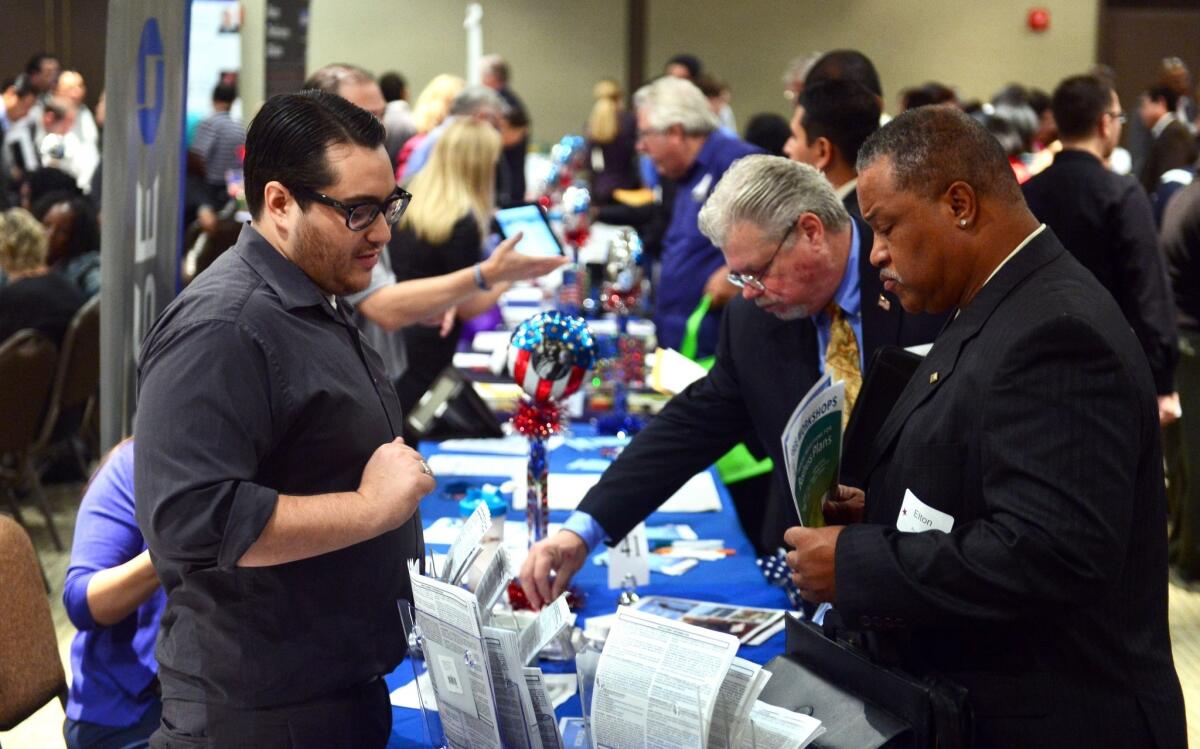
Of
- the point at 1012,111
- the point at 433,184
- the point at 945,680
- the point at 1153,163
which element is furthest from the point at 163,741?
the point at 1012,111

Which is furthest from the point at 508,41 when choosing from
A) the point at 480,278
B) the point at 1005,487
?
the point at 1005,487

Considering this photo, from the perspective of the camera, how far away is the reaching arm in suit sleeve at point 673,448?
2.43m

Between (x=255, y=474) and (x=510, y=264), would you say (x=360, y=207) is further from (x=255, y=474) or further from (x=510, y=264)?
(x=510, y=264)

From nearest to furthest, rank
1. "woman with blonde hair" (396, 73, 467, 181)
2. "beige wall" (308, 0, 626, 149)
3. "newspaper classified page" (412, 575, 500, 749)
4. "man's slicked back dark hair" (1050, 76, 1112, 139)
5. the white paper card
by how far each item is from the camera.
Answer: "newspaper classified page" (412, 575, 500, 749) → the white paper card → "man's slicked back dark hair" (1050, 76, 1112, 139) → "woman with blonde hair" (396, 73, 467, 181) → "beige wall" (308, 0, 626, 149)

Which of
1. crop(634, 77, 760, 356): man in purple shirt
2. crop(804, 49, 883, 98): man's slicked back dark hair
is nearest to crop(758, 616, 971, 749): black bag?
crop(804, 49, 883, 98): man's slicked back dark hair

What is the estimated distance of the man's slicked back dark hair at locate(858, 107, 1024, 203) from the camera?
158 centimetres

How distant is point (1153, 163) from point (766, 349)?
237 inches

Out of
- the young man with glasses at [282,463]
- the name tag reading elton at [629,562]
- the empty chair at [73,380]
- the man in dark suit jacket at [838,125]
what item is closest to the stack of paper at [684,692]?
the young man with glasses at [282,463]

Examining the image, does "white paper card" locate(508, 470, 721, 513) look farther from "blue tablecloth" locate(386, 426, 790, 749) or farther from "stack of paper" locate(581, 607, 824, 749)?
"stack of paper" locate(581, 607, 824, 749)

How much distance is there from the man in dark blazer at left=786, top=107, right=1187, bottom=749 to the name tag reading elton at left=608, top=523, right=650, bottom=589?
0.88 m

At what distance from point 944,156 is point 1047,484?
1.39 feet

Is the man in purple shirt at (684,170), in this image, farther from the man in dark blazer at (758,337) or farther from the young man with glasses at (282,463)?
the young man with glasses at (282,463)

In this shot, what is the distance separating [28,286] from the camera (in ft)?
17.4

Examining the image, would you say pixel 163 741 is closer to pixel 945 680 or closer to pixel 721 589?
pixel 945 680
